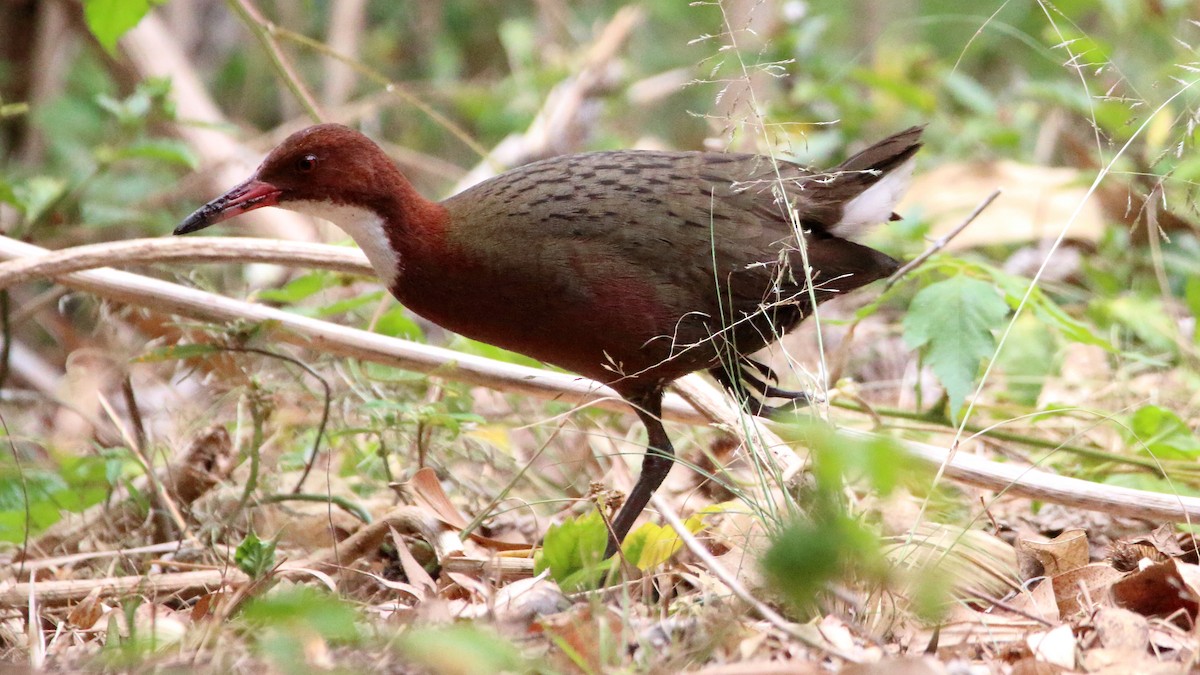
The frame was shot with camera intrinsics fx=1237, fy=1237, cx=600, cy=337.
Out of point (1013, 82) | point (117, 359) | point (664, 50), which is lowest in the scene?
point (1013, 82)

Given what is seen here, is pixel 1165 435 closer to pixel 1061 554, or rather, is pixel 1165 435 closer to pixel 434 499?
pixel 1061 554

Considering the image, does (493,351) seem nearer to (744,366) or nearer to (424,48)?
(744,366)

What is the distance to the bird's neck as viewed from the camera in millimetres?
2992

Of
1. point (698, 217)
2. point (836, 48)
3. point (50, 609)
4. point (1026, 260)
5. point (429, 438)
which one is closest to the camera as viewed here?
point (50, 609)

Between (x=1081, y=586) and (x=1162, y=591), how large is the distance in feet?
0.59

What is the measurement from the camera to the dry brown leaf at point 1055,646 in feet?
7.12

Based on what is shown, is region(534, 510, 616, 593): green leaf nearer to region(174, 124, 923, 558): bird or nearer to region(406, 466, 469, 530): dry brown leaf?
region(174, 124, 923, 558): bird

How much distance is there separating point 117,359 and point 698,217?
1811 millimetres

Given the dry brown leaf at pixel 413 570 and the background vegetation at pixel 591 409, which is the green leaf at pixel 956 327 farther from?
the dry brown leaf at pixel 413 570

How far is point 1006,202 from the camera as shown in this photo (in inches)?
202

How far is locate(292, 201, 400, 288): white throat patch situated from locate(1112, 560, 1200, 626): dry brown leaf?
1.78 m

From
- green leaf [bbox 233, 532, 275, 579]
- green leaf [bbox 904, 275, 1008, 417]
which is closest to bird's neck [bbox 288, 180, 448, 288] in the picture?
green leaf [bbox 233, 532, 275, 579]

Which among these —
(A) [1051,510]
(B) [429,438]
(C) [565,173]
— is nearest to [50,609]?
(B) [429,438]

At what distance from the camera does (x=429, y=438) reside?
328cm
